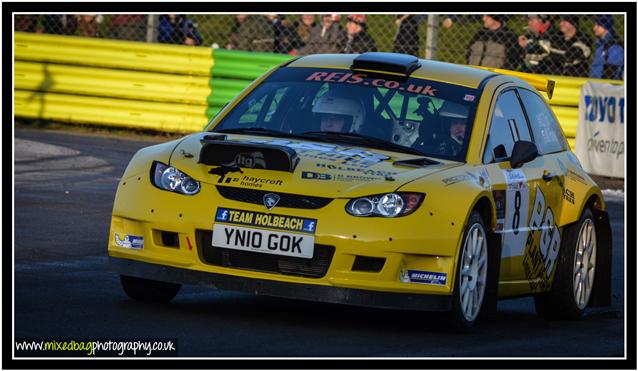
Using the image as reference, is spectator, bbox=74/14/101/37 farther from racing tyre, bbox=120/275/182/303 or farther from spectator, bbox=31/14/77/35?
racing tyre, bbox=120/275/182/303

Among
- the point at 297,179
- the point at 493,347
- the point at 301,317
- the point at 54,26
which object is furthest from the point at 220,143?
the point at 54,26

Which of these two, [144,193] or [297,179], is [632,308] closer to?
[297,179]

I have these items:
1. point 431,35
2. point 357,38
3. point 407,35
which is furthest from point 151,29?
point 431,35

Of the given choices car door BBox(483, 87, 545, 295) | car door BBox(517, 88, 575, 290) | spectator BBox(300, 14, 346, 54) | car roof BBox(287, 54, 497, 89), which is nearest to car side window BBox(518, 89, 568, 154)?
car door BBox(517, 88, 575, 290)

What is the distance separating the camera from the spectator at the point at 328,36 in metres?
18.6

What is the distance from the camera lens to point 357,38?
18594 mm

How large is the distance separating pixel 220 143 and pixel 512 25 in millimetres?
11134

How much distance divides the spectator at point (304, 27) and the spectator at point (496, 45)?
2422 mm

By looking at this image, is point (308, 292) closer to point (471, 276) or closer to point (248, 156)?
point (248, 156)

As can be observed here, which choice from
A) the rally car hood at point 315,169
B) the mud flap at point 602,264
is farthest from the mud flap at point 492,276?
the mud flap at point 602,264

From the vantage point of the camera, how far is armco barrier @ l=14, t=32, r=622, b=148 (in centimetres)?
1936

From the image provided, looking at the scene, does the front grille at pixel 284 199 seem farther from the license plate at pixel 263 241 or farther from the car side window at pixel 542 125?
the car side window at pixel 542 125

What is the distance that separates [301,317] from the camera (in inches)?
298

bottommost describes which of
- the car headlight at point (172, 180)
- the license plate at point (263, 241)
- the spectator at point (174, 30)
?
the license plate at point (263, 241)
